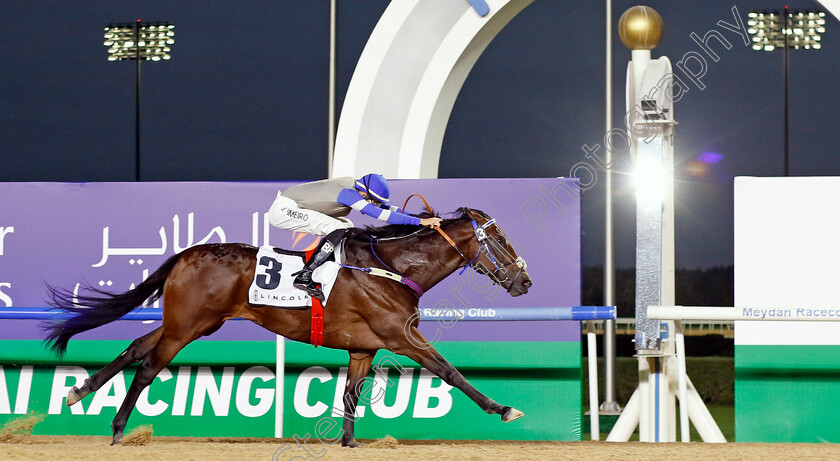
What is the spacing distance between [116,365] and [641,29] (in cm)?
360

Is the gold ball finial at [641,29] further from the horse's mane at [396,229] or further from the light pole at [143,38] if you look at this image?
the light pole at [143,38]

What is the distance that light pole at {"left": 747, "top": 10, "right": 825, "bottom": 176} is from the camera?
68.0 ft

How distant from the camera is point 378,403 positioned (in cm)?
664

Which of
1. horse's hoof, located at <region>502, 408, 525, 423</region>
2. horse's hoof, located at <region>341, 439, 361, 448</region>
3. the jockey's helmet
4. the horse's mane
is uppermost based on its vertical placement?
the jockey's helmet

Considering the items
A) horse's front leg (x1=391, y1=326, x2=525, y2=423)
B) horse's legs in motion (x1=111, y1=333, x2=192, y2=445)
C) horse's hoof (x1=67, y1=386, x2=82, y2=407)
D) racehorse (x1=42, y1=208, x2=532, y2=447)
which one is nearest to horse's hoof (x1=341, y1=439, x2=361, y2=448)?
racehorse (x1=42, y1=208, x2=532, y2=447)

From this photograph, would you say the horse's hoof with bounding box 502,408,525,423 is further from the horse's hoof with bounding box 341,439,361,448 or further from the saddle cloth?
the saddle cloth

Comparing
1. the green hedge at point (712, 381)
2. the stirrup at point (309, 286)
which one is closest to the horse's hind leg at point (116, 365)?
the stirrup at point (309, 286)

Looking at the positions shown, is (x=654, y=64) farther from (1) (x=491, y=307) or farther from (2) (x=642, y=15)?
(1) (x=491, y=307)

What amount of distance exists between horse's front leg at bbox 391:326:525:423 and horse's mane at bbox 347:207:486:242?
55cm

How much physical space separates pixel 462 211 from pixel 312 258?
84 centimetres

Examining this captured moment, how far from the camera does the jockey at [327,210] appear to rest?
5.95 metres

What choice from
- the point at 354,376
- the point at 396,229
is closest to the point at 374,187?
the point at 396,229

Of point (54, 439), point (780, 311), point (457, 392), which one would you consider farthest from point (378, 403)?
point (780, 311)

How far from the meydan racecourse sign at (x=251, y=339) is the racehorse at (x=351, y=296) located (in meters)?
0.52
